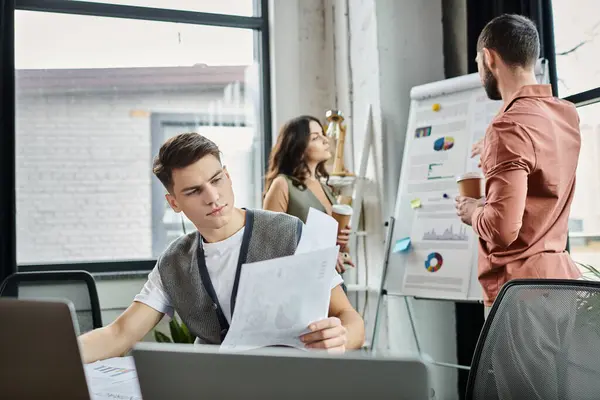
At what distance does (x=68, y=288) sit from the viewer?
201 centimetres

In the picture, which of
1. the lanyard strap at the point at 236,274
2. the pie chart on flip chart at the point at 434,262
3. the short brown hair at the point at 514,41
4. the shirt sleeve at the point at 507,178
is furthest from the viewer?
the pie chart on flip chart at the point at 434,262

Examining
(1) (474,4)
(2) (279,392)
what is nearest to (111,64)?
(1) (474,4)

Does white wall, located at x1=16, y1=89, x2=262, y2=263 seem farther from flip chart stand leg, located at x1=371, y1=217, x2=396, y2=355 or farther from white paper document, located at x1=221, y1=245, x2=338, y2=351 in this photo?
white paper document, located at x1=221, y1=245, x2=338, y2=351

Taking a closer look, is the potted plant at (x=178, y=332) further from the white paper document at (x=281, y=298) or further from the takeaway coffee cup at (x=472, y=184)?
the white paper document at (x=281, y=298)

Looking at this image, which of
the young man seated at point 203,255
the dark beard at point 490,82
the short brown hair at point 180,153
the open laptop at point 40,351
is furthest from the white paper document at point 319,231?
the dark beard at point 490,82

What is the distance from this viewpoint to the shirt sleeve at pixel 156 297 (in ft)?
5.20

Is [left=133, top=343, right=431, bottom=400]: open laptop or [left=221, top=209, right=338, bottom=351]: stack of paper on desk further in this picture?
[left=221, top=209, right=338, bottom=351]: stack of paper on desk

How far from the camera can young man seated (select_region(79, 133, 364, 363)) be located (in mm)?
1528

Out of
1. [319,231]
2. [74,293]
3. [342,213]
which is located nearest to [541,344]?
[319,231]

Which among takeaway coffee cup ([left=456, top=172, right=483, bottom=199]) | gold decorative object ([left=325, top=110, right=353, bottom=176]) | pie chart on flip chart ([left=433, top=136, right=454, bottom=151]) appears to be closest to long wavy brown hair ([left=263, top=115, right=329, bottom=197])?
gold decorative object ([left=325, top=110, right=353, bottom=176])

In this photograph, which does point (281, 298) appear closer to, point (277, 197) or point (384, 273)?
point (277, 197)

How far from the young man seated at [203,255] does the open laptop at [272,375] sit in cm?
92

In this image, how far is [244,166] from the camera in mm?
3598

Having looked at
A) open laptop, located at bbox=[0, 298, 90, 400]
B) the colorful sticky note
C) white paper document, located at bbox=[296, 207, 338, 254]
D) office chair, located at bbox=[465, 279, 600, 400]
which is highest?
the colorful sticky note
